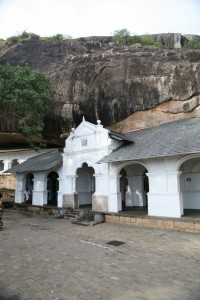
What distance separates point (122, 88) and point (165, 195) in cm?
1012

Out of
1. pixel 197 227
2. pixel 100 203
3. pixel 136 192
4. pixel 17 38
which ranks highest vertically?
pixel 17 38

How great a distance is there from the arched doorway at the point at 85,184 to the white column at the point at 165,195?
22.9ft

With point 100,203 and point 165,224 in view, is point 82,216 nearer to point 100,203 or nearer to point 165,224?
point 100,203

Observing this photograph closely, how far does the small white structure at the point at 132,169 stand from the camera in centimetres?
1238

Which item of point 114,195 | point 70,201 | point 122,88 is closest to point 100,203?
point 114,195


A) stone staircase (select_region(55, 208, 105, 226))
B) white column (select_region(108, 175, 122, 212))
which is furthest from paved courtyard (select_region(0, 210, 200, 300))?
white column (select_region(108, 175, 122, 212))

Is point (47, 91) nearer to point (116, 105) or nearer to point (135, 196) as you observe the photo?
point (116, 105)

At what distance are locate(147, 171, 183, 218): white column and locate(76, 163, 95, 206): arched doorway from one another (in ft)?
22.9

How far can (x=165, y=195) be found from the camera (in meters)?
12.6

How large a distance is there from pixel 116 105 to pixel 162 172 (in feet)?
28.3

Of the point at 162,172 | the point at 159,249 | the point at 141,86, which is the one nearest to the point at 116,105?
the point at 141,86

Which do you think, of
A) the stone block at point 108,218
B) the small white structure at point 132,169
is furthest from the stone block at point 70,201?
the stone block at point 108,218

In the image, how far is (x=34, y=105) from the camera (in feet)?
52.9

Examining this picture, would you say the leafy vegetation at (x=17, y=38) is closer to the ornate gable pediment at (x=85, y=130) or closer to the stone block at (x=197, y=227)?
the ornate gable pediment at (x=85, y=130)
